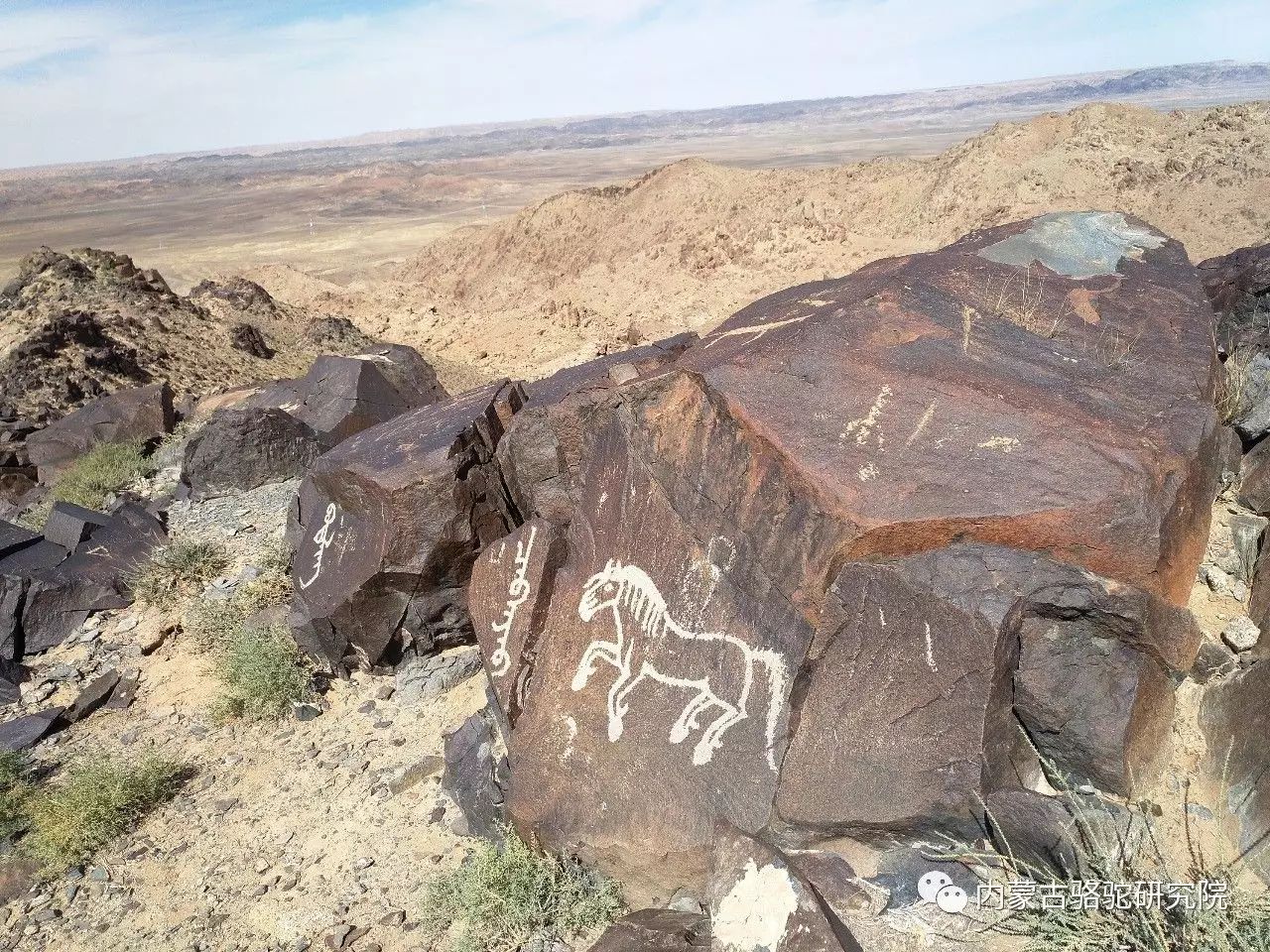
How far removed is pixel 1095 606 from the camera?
2.55 metres

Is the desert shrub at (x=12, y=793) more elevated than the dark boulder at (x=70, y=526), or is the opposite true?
the dark boulder at (x=70, y=526)

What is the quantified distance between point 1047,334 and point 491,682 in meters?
2.70

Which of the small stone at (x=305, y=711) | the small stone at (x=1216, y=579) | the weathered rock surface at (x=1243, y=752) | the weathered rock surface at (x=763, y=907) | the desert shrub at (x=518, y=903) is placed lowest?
the small stone at (x=305, y=711)

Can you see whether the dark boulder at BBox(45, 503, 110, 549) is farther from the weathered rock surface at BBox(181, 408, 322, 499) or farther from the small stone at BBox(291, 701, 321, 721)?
the small stone at BBox(291, 701, 321, 721)

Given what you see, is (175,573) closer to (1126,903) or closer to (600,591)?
(600,591)

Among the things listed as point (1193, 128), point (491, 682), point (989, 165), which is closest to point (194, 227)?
point (989, 165)

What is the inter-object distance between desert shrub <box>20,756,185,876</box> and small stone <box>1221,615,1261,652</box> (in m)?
4.41

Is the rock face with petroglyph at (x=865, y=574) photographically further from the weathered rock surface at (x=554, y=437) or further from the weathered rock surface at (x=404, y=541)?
the weathered rock surface at (x=404, y=541)

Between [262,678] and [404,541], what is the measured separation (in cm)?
106

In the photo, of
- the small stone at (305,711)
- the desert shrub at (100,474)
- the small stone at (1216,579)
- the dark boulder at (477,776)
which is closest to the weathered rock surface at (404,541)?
the small stone at (305,711)

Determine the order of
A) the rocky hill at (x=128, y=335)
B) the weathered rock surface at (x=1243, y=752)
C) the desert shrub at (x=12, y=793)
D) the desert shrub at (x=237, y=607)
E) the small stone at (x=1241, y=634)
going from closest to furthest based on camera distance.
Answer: the weathered rock surface at (x=1243, y=752), the small stone at (x=1241, y=634), the desert shrub at (x=12, y=793), the desert shrub at (x=237, y=607), the rocky hill at (x=128, y=335)

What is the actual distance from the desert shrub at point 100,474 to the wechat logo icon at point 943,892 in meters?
7.31

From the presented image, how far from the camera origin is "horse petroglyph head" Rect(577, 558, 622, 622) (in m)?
3.37

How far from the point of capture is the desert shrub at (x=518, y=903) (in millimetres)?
2891
